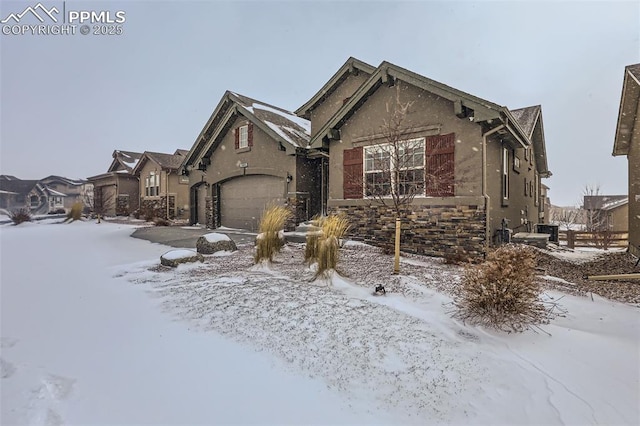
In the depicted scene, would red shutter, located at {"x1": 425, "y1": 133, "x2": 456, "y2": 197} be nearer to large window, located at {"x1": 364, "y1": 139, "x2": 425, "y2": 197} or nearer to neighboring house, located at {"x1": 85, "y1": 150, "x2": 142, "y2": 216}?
large window, located at {"x1": 364, "y1": 139, "x2": 425, "y2": 197}

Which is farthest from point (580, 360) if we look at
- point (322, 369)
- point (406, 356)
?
point (322, 369)

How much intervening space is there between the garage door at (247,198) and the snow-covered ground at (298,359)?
29.2ft

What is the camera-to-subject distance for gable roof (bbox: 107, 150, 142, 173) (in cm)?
2755

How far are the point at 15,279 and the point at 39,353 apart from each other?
12.7 ft

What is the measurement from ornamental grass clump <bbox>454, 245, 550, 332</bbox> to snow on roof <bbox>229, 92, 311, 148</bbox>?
9.47 meters

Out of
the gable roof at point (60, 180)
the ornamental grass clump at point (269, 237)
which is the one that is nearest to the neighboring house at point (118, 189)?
the gable roof at point (60, 180)

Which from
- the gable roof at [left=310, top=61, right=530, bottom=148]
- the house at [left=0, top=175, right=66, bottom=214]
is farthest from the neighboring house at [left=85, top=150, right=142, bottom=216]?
the gable roof at [left=310, top=61, right=530, bottom=148]

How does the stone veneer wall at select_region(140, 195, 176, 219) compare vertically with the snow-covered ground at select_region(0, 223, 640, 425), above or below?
above

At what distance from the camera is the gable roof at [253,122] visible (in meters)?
12.8

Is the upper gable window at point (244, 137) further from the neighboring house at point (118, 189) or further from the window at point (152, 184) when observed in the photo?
the neighboring house at point (118, 189)

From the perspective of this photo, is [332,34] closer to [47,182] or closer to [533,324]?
[533,324]

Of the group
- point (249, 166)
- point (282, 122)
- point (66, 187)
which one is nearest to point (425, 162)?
point (282, 122)

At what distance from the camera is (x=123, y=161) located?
28016mm

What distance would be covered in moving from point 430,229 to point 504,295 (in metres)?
5.31
